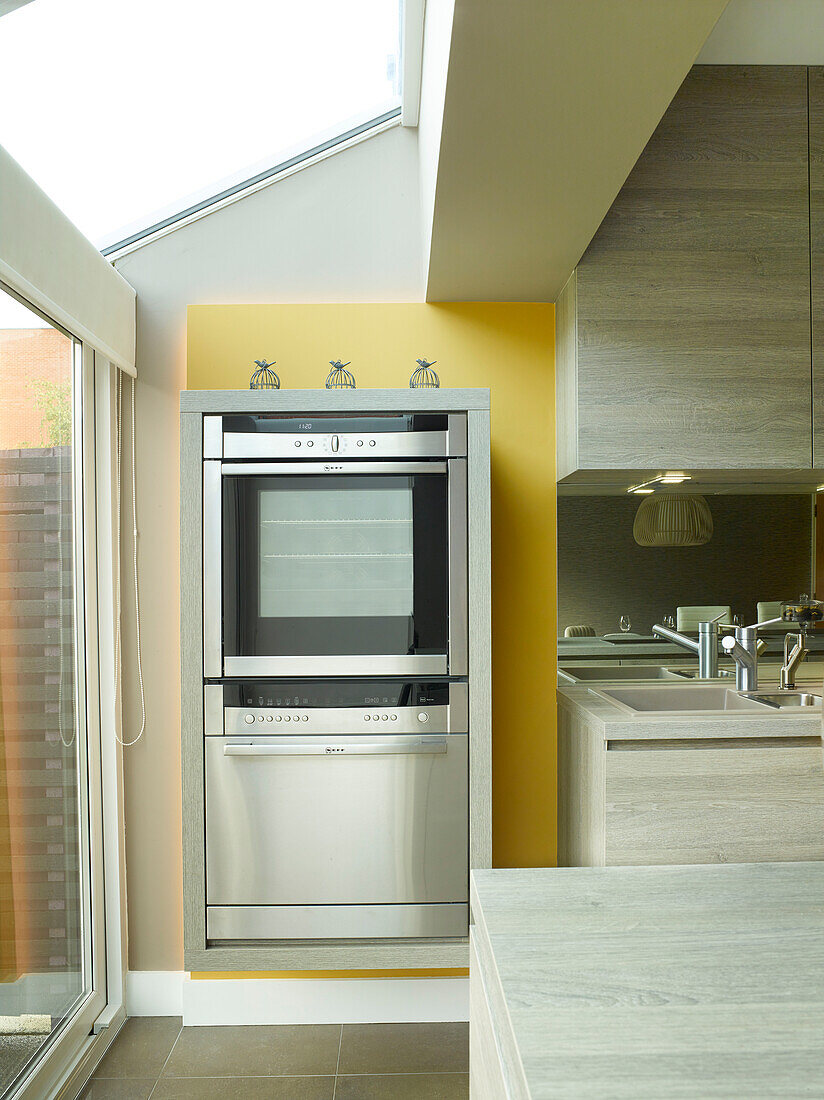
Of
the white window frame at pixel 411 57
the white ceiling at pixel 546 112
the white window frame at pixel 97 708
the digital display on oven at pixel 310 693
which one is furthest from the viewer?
the white window frame at pixel 97 708

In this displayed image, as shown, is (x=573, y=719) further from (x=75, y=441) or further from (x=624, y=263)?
(x=75, y=441)

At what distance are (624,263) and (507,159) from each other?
762 mm

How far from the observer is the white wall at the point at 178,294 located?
267 cm

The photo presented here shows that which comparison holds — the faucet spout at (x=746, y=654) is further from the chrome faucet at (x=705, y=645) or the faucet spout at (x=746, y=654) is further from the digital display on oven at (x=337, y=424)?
the digital display on oven at (x=337, y=424)

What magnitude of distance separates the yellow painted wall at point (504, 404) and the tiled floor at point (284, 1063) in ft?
1.96

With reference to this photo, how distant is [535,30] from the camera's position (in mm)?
1303

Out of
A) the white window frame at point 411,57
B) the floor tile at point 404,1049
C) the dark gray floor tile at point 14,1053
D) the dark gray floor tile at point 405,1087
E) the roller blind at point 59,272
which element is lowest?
the floor tile at point 404,1049

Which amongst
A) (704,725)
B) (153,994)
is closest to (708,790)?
(704,725)

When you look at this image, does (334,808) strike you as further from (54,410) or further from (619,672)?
(54,410)

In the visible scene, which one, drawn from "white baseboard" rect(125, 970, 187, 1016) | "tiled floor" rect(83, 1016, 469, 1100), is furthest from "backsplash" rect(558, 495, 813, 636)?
"white baseboard" rect(125, 970, 187, 1016)

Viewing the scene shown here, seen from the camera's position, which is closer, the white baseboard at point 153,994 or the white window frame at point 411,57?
the white window frame at point 411,57

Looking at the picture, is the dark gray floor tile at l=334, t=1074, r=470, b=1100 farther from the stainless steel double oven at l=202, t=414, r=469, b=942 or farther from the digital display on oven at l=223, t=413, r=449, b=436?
the digital display on oven at l=223, t=413, r=449, b=436

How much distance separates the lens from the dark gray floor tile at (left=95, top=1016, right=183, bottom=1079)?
7.63ft

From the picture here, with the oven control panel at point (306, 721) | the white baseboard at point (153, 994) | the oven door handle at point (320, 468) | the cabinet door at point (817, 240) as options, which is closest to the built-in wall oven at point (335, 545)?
the oven door handle at point (320, 468)
